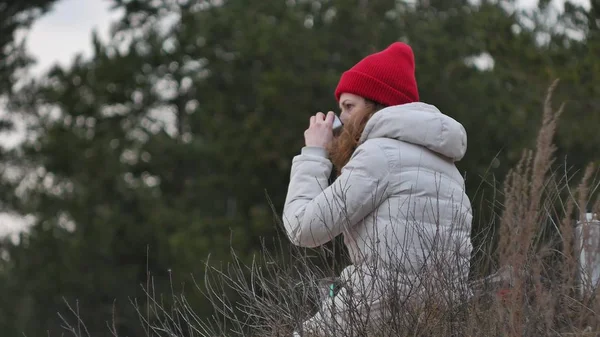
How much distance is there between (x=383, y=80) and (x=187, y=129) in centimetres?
1851

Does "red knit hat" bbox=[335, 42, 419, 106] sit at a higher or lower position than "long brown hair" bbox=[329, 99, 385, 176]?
higher

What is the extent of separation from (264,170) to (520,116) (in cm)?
500

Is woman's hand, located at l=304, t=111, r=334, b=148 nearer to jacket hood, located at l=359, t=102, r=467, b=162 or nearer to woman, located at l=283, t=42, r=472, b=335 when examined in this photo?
woman, located at l=283, t=42, r=472, b=335

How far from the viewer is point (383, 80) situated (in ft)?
12.5

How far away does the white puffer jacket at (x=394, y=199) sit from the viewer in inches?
126

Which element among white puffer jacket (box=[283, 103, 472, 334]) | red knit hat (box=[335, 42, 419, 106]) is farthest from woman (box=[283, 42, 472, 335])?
red knit hat (box=[335, 42, 419, 106])

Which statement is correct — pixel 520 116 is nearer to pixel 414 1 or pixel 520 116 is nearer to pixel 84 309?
pixel 414 1

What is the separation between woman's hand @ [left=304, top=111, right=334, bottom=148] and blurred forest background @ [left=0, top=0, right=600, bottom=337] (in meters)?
13.4

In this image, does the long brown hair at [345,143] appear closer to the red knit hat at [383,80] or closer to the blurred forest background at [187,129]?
the red knit hat at [383,80]

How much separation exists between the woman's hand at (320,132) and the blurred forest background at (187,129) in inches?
529

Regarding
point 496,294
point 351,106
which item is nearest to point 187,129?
point 351,106

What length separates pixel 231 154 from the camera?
20000 millimetres

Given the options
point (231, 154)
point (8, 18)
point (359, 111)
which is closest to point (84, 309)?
→ point (231, 154)

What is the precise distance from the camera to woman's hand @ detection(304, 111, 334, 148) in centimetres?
366
